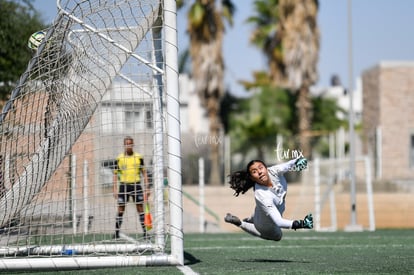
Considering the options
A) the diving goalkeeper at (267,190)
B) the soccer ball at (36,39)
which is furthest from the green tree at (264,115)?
the diving goalkeeper at (267,190)

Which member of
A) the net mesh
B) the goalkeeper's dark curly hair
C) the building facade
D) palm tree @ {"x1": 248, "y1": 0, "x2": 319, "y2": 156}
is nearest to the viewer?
the goalkeeper's dark curly hair

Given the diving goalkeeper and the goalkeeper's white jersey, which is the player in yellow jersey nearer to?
the diving goalkeeper

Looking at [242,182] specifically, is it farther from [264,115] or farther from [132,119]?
[264,115]

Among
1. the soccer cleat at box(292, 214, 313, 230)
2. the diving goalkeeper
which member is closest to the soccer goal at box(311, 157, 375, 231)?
the diving goalkeeper

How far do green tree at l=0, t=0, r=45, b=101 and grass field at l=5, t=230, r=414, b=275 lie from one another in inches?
234

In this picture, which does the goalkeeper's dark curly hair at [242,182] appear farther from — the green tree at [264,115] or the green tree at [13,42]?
the green tree at [264,115]

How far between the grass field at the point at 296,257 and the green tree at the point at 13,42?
19.5 ft

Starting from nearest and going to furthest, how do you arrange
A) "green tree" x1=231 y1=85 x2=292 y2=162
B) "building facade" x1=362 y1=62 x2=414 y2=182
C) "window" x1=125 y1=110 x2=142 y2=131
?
"window" x1=125 y1=110 x2=142 y2=131 → "building facade" x1=362 y1=62 x2=414 y2=182 → "green tree" x1=231 y1=85 x2=292 y2=162

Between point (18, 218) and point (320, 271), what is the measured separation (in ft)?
13.2

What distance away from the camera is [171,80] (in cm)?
1102

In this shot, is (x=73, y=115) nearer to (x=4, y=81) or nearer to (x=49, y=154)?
(x=49, y=154)

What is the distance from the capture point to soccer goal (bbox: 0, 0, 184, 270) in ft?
36.0

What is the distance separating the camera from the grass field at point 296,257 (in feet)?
33.9

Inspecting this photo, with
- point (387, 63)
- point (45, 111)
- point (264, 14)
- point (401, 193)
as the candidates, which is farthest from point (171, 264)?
point (264, 14)
